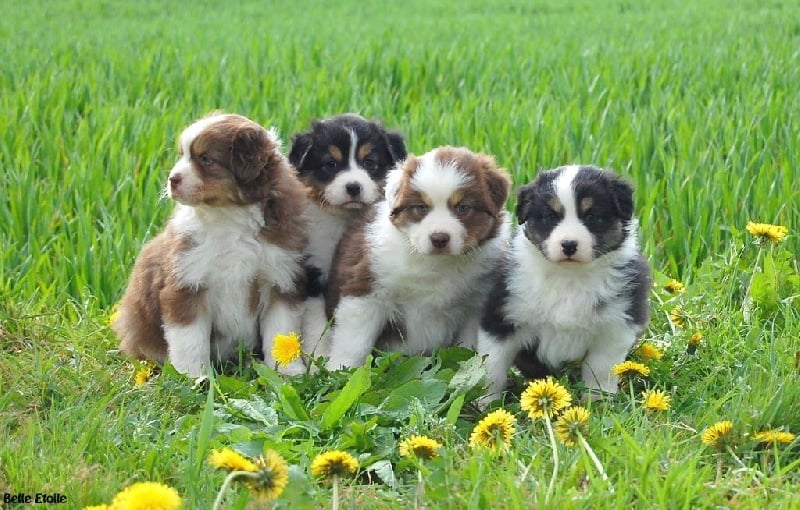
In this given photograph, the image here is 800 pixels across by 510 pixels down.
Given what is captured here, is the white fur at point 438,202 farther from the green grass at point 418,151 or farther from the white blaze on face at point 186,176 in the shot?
the white blaze on face at point 186,176

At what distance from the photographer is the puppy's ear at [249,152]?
5.07 m

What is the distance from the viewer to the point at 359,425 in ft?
14.0

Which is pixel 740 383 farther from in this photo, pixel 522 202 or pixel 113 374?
pixel 113 374

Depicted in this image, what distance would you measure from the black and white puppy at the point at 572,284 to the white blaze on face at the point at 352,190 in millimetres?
888

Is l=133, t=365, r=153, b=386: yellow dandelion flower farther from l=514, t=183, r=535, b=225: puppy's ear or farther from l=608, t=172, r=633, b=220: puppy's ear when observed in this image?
l=608, t=172, r=633, b=220: puppy's ear

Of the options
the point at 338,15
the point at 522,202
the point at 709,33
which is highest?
the point at 522,202

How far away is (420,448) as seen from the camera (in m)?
3.90

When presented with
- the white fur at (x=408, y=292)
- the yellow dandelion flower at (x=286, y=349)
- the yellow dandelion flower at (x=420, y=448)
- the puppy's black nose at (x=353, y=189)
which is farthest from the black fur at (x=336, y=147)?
the yellow dandelion flower at (x=420, y=448)

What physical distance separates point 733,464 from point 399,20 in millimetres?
15830

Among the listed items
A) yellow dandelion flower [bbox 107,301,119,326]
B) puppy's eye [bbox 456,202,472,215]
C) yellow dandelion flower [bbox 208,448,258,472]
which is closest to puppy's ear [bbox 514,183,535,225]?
puppy's eye [bbox 456,202,472,215]

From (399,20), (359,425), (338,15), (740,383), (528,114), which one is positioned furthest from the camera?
(338,15)

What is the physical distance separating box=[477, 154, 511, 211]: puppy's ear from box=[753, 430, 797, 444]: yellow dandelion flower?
1.61 meters

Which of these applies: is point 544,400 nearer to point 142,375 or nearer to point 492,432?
point 492,432

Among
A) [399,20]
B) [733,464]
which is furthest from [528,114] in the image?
[399,20]
